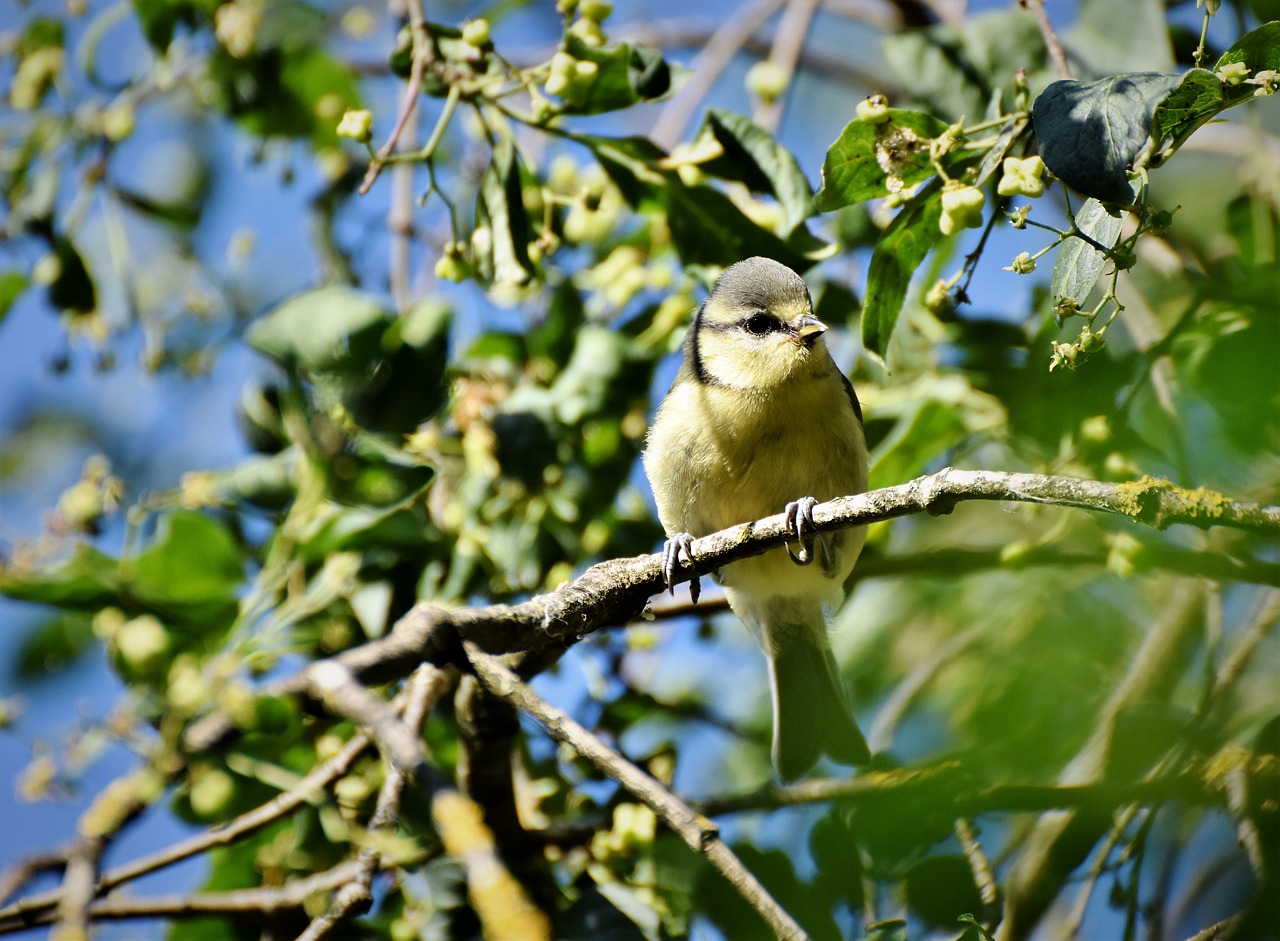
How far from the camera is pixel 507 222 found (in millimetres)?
2506

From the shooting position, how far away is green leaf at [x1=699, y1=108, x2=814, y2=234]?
2383 millimetres

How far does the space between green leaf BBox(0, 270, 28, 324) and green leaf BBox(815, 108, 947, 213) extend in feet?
7.85

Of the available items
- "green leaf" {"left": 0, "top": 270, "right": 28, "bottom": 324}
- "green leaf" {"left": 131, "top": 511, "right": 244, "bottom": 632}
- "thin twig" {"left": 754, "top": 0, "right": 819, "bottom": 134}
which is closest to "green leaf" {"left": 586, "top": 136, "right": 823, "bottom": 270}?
"thin twig" {"left": 754, "top": 0, "right": 819, "bottom": 134}

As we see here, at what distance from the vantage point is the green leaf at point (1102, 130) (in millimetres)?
1625

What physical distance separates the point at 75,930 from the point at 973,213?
1.71m

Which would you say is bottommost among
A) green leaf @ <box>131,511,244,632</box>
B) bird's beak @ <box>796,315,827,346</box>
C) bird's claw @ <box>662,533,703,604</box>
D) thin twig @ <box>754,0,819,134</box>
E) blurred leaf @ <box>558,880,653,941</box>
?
blurred leaf @ <box>558,880,653,941</box>

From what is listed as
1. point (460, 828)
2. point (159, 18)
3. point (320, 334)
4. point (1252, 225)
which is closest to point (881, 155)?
point (1252, 225)

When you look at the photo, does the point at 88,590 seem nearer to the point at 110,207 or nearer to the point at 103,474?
the point at 103,474

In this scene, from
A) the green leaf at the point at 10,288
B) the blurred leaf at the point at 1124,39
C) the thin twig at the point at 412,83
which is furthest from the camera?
the green leaf at the point at 10,288

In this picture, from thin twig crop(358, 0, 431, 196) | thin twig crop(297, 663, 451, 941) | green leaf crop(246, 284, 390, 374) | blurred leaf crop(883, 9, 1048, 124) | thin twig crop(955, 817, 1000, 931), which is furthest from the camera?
blurred leaf crop(883, 9, 1048, 124)

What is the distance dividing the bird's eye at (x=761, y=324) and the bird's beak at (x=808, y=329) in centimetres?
8

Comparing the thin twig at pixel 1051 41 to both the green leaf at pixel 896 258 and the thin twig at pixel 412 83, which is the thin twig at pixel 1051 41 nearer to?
the green leaf at pixel 896 258

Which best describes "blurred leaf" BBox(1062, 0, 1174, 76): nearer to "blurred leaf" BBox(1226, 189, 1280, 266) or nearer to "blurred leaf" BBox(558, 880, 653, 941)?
"blurred leaf" BBox(1226, 189, 1280, 266)

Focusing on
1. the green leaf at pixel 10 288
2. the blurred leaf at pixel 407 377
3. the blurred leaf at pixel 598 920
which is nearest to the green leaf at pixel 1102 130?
the blurred leaf at pixel 407 377
